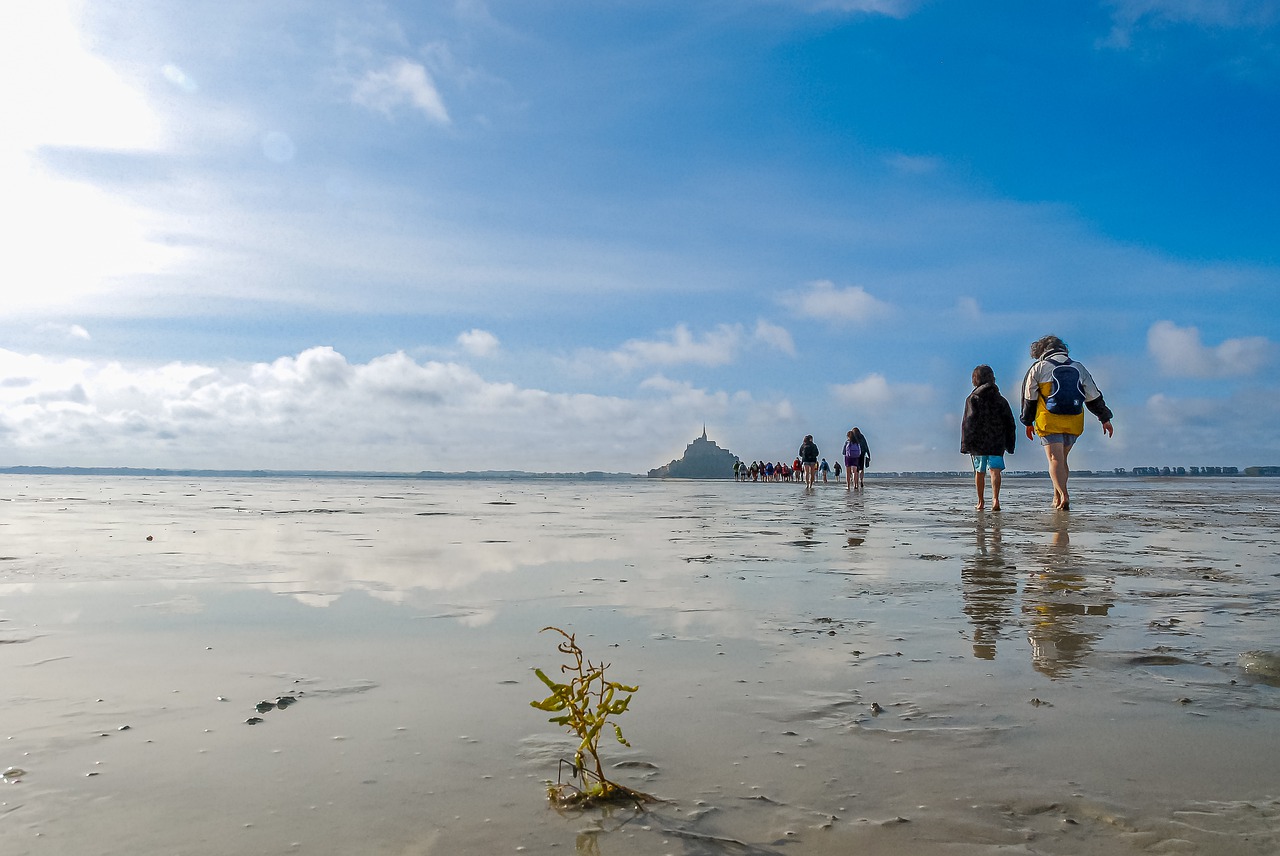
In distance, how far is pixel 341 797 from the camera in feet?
5.91

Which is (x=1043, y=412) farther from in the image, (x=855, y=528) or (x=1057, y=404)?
(x=855, y=528)

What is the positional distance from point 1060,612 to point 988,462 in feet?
32.8

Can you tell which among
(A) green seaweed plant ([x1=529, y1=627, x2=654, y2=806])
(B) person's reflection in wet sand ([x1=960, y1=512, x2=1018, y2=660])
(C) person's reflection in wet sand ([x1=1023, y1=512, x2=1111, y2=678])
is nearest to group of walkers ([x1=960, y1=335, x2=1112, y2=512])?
(B) person's reflection in wet sand ([x1=960, y1=512, x2=1018, y2=660])

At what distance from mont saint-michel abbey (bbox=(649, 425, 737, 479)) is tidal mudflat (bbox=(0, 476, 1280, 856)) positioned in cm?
12463

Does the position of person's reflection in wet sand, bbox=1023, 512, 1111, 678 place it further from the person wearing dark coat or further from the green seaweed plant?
the person wearing dark coat

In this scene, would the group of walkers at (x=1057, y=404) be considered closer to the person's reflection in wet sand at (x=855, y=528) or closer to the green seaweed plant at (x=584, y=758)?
the person's reflection in wet sand at (x=855, y=528)

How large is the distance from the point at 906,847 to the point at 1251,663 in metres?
2.03

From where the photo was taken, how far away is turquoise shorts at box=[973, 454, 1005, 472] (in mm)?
13011

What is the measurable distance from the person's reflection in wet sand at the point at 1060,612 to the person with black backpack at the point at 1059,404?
6.25 meters

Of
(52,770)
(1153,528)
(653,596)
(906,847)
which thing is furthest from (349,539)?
(1153,528)

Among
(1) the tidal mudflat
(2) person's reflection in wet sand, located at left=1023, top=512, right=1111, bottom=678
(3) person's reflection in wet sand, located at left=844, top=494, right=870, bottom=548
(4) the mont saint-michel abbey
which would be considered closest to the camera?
(1) the tidal mudflat

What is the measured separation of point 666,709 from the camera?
246cm

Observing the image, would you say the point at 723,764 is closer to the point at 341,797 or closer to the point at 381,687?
the point at 341,797

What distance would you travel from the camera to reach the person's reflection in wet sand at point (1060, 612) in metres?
3.04
